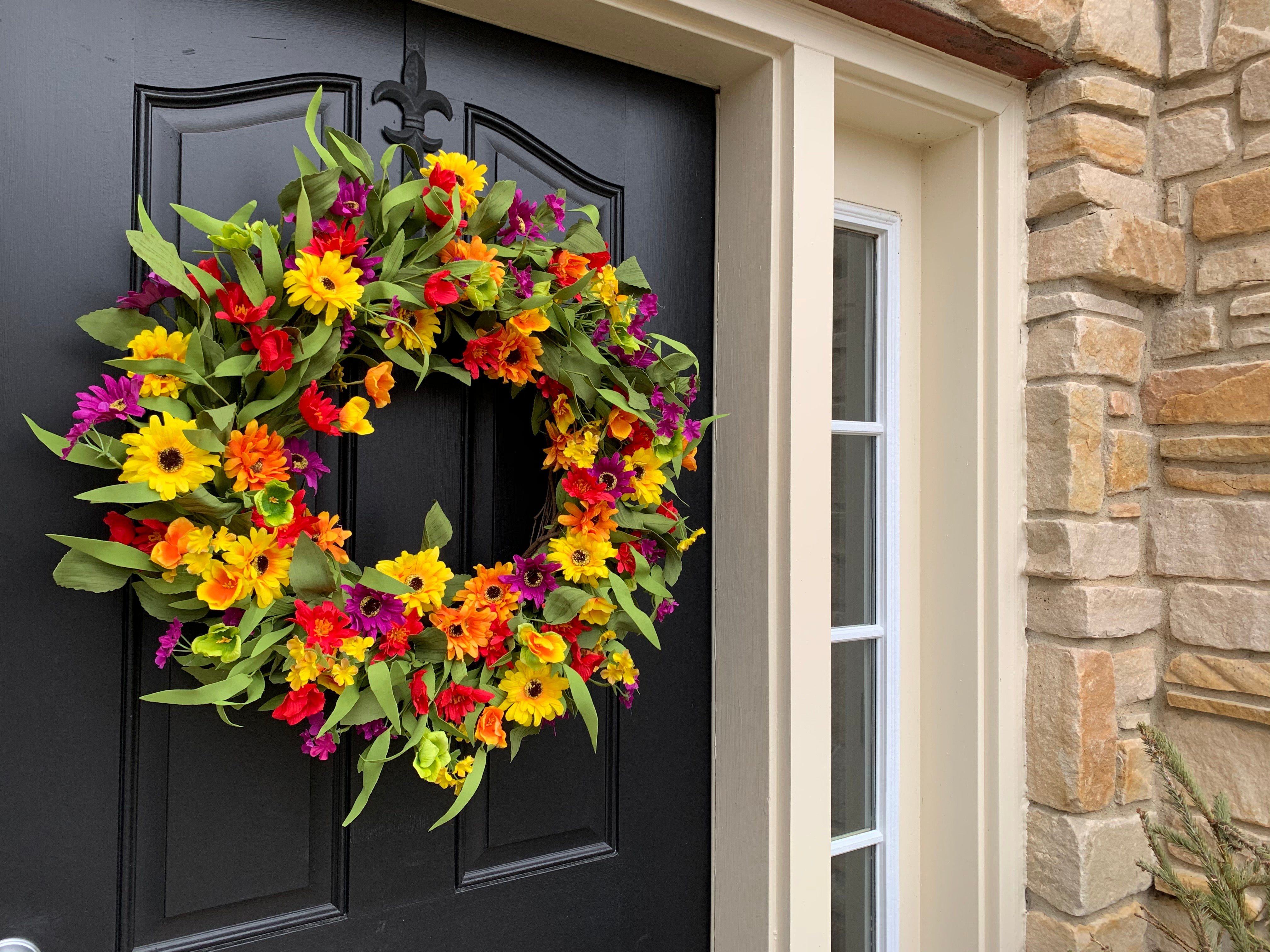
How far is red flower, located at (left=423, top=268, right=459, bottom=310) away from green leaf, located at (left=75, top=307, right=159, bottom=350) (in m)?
0.28

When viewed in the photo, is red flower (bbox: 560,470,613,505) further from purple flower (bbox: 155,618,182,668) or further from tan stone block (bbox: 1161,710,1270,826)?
tan stone block (bbox: 1161,710,1270,826)

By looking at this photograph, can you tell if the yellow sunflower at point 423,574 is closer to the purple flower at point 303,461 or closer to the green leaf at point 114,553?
the purple flower at point 303,461

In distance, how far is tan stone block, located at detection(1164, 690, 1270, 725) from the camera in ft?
4.57

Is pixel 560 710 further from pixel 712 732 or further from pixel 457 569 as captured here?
pixel 712 732

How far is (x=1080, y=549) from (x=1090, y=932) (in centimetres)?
65

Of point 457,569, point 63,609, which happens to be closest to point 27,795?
point 63,609

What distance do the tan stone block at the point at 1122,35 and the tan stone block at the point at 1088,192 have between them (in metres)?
0.19

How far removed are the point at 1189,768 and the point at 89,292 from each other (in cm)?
183

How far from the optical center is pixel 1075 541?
1440 millimetres

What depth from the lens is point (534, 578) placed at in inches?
42.7

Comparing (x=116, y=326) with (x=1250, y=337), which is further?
(x=1250, y=337)

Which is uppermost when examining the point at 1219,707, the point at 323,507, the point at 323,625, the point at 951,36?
the point at 951,36

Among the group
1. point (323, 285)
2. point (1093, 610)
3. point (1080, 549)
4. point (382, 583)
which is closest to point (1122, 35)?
point (1080, 549)

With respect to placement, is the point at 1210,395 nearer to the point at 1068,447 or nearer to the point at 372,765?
the point at 1068,447
